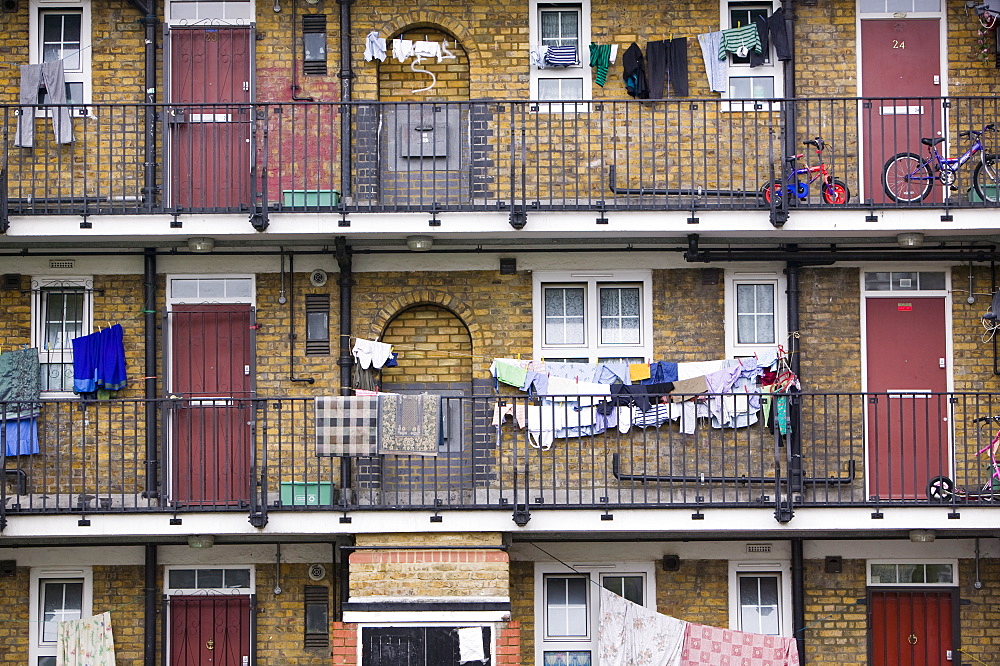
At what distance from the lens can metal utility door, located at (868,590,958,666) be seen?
12383 millimetres

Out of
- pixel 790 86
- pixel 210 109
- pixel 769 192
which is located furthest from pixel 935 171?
pixel 210 109

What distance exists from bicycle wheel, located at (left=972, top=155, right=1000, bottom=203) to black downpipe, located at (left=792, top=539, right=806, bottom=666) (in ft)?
13.6

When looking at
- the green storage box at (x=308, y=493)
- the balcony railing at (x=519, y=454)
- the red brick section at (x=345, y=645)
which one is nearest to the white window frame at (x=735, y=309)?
the balcony railing at (x=519, y=454)

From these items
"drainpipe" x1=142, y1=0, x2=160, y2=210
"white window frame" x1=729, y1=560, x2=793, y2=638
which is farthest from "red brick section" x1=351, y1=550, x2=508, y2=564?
"drainpipe" x1=142, y1=0, x2=160, y2=210

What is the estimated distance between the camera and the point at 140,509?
11.3 m

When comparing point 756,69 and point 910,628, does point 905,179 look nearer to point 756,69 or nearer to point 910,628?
point 756,69

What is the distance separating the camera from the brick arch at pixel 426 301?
12539 mm

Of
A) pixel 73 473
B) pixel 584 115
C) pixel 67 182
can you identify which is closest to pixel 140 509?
pixel 73 473

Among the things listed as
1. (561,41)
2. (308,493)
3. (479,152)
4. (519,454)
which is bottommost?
(308,493)

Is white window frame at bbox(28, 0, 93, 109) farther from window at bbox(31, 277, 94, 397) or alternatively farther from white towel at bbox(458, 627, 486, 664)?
white towel at bbox(458, 627, 486, 664)

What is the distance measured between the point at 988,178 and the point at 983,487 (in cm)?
323

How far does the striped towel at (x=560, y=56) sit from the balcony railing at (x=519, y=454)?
12.2 feet

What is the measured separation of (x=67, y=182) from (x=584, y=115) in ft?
A: 18.8

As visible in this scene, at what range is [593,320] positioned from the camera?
12.6 metres
